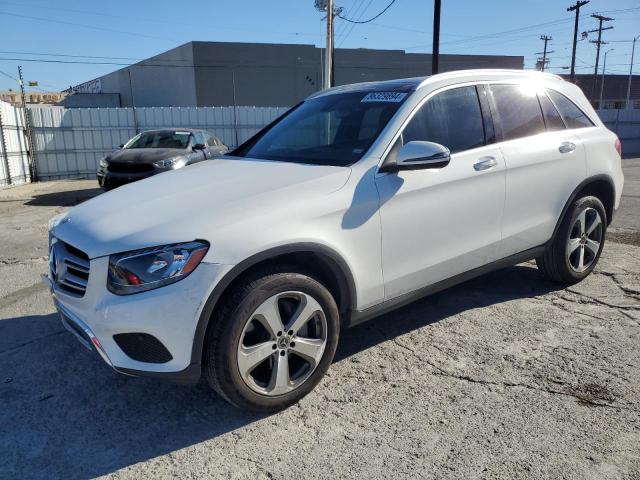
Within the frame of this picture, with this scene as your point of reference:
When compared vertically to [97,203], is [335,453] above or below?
below

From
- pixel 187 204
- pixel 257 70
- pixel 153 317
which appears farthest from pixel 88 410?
pixel 257 70

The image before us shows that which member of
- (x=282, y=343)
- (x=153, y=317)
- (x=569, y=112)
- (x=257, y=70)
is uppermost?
(x=257, y=70)

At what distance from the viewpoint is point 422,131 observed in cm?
334

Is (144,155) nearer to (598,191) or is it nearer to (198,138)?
(198,138)

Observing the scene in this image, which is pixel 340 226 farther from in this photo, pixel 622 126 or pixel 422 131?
pixel 622 126

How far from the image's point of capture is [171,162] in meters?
9.84

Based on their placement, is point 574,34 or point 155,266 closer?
point 155,266

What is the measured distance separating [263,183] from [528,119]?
233 centimetres

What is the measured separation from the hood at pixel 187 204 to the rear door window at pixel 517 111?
1558 mm

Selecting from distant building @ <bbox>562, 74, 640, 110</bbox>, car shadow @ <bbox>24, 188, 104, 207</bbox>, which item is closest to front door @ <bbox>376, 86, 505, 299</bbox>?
car shadow @ <bbox>24, 188, 104, 207</bbox>

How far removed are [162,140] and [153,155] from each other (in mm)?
1296

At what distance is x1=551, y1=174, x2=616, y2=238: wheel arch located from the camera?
4.22 m

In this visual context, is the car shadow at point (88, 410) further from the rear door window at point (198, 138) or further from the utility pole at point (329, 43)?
the utility pole at point (329, 43)

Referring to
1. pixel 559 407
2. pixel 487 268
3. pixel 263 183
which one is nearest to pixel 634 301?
pixel 487 268
